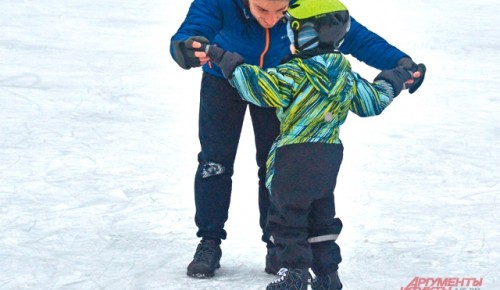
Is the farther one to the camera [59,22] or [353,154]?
[59,22]

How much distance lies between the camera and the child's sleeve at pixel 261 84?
387cm

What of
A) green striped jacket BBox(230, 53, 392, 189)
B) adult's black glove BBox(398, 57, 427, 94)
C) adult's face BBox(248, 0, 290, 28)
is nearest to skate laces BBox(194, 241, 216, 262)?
green striped jacket BBox(230, 53, 392, 189)

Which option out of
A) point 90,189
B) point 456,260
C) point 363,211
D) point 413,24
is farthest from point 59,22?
point 456,260

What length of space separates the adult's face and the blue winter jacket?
0.06 m

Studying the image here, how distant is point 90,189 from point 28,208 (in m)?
0.43

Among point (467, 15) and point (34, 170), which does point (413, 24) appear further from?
point (34, 170)

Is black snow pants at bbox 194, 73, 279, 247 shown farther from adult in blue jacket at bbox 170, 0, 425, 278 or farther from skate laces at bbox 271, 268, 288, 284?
skate laces at bbox 271, 268, 288, 284

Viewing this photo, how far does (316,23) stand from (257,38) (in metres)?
0.54

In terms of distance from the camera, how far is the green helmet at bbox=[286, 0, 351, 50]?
13.0ft

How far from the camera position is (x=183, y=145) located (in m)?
6.85

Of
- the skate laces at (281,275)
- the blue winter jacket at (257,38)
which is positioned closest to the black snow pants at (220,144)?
the blue winter jacket at (257,38)

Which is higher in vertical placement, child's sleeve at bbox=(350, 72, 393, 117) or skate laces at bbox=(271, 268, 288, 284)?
child's sleeve at bbox=(350, 72, 393, 117)

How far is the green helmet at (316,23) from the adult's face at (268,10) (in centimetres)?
25

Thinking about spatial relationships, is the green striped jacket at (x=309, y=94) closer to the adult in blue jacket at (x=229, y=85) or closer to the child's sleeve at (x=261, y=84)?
the child's sleeve at (x=261, y=84)
